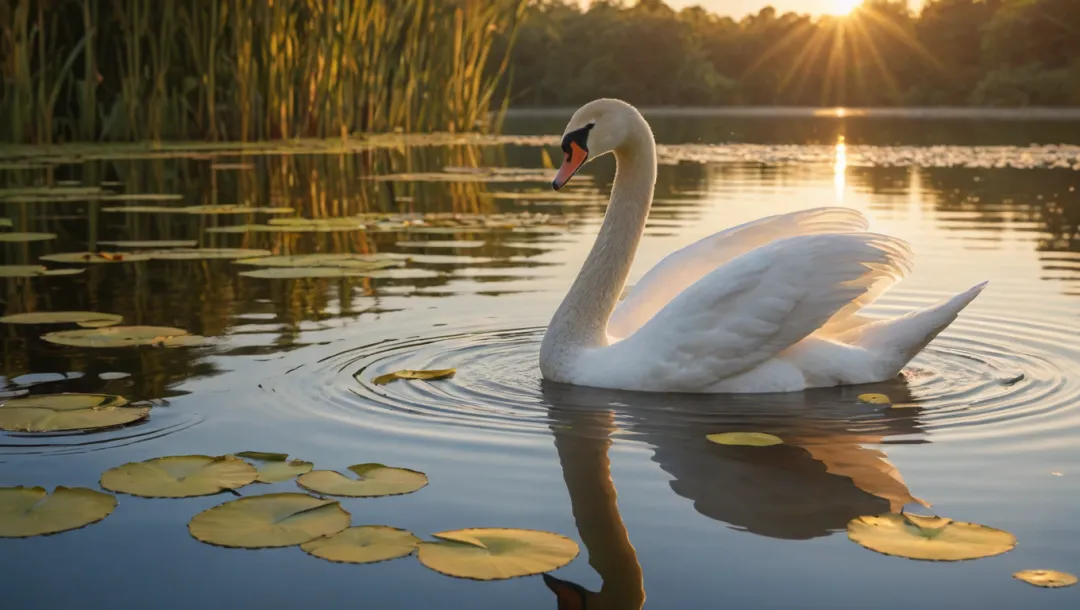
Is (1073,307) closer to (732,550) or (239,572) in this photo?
(732,550)

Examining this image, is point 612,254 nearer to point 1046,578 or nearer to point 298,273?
point 298,273

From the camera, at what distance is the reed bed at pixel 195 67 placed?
52.4 ft

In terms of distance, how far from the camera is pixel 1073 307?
733 centimetres

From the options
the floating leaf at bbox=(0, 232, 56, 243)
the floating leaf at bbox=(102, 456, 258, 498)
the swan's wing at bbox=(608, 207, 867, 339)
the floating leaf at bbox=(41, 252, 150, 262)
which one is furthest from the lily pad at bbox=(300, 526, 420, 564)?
the floating leaf at bbox=(0, 232, 56, 243)

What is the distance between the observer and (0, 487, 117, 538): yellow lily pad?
3404 mm

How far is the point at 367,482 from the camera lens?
12.5 feet

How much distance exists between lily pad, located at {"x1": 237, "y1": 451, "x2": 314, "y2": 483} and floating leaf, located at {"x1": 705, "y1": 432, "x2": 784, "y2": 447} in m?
1.39

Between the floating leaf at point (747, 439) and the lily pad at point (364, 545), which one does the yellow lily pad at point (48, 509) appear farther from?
the floating leaf at point (747, 439)

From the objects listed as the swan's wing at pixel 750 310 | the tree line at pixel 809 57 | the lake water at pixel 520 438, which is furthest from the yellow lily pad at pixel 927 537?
the tree line at pixel 809 57

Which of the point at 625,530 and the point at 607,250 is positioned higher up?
the point at 607,250

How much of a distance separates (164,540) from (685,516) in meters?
1.39

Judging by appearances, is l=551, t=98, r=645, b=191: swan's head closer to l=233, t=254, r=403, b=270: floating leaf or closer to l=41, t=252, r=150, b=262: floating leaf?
l=233, t=254, r=403, b=270: floating leaf

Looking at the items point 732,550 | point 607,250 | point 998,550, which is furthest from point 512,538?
point 607,250

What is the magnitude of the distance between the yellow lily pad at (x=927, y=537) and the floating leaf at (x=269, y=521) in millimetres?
1361
